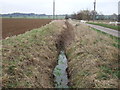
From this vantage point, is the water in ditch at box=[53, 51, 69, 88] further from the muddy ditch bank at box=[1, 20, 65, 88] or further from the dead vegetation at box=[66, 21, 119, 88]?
the dead vegetation at box=[66, 21, 119, 88]

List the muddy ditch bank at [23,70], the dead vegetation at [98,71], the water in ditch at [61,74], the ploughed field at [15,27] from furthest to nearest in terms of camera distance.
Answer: the ploughed field at [15,27] < the water in ditch at [61,74] < the muddy ditch bank at [23,70] < the dead vegetation at [98,71]

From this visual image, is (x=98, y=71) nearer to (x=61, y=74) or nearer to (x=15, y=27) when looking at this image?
(x=61, y=74)

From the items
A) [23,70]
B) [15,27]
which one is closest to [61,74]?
[23,70]

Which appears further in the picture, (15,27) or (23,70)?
(15,27)

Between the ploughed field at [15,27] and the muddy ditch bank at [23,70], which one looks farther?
the ploughed field at [15,27]

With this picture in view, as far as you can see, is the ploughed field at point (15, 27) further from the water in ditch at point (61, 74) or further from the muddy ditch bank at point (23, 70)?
the muddy ditch bank at point (23, 70)

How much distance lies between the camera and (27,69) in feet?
32.7

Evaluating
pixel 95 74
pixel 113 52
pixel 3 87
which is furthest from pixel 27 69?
pixel 113 52

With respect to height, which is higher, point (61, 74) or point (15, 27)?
point (15, 27)

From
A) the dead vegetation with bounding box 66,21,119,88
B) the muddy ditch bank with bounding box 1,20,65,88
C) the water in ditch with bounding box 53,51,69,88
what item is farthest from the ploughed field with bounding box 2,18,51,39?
the dead vegetation with bounding box 66,21,119,88

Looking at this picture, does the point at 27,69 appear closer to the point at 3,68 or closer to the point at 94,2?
the point at 3,68

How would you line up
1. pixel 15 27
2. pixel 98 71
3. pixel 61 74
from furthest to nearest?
pixel 15 27 < pixel 61 74 < pixel 98 71

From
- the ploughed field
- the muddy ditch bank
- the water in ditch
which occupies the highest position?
the ploughed field

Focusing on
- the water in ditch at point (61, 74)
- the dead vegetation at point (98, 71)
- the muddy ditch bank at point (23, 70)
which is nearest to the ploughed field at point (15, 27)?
the water in ditch at point (61, 74)
